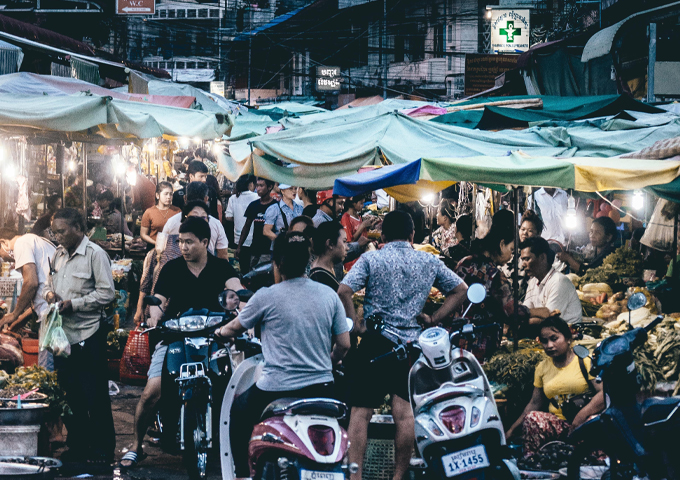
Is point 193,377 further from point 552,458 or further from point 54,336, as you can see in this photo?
point 552,458

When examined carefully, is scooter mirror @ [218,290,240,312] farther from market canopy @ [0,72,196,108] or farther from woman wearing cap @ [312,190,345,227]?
market canopy @ [0,72,196,108]

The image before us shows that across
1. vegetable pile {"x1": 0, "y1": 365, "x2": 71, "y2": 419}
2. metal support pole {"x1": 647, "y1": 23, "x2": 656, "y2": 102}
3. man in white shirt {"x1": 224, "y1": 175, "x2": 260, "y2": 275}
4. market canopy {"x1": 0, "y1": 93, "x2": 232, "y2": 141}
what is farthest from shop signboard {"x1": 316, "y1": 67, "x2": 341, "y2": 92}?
vegetable pile {"x1": 0, "y1": 365, "x2": 71, "y2": 419}

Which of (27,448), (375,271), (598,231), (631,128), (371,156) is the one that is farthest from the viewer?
(598,231)

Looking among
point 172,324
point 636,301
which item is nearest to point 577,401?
point 636,301

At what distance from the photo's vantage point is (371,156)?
313 inches

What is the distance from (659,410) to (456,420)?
1.21m

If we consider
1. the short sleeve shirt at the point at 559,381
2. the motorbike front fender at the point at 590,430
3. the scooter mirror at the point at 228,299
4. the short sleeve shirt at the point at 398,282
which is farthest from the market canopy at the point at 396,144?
the motorbike front fender at the point at 590,430

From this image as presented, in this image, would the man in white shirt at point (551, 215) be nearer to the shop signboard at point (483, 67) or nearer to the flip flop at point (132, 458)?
the shop signboard at point (483, 67)

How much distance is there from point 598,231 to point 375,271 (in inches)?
263

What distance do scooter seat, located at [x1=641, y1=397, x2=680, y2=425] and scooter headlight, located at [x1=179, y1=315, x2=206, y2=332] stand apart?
3.02m

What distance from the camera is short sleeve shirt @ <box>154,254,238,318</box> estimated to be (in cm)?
604

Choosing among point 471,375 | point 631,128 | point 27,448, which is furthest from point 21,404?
point 631,128

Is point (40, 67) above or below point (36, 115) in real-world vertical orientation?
above

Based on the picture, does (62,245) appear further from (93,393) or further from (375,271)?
(375,271)
